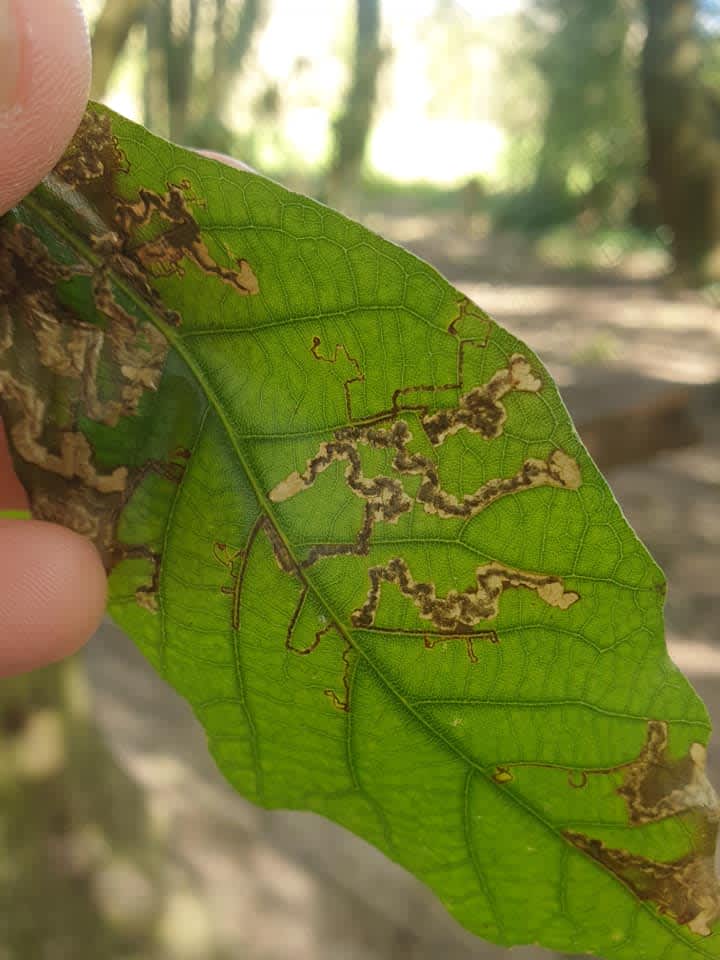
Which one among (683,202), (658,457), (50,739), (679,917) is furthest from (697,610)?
(683,202)

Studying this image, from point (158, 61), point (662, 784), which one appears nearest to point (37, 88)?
point (662, 784)

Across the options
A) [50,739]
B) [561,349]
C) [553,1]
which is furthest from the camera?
[553,1]

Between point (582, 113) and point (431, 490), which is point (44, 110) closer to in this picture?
point (431, 490)

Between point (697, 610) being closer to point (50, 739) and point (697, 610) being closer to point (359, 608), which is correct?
point (50, 739)

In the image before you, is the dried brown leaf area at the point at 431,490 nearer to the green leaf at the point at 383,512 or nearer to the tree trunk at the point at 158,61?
the green leaf at the point at 383,512

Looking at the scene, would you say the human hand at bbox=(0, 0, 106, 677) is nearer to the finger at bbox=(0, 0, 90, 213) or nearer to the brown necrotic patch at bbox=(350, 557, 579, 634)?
the finger at bbox=(0, 0, 90, 213)
